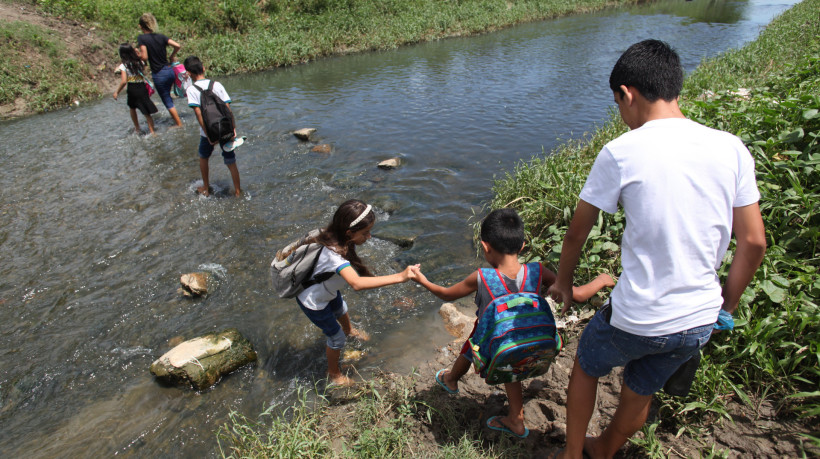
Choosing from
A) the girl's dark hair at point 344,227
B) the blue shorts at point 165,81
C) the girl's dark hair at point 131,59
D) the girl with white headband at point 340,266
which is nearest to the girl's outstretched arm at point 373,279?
the girl with white headband at point 340,266

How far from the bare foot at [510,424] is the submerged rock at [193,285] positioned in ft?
12.1

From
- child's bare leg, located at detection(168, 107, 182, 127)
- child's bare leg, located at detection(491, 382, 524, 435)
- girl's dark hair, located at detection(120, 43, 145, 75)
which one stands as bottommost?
child's bare leg, located at detection(491, 382, 524, 435)

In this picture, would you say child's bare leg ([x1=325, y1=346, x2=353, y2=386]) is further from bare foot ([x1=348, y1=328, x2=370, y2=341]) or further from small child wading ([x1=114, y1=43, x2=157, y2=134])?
small child wading ([x1=114, y1=43, x2=157, y2=134])

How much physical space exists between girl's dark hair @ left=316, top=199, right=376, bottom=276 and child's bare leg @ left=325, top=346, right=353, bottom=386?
0.96 metres

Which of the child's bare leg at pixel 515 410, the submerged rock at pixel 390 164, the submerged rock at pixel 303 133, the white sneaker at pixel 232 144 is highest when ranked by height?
the white sneaker at pixel 232 144

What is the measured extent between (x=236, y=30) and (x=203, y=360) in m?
22.0

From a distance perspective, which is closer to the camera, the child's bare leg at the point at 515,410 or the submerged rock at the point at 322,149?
the child's bare leg at the point at 515,410

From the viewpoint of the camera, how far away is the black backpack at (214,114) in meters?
6.09

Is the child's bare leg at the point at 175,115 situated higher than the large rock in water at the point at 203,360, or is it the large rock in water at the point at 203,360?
the child's bare leg at the point at 175,115

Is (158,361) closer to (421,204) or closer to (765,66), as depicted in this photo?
(421,204)

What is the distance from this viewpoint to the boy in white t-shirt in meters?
1.74

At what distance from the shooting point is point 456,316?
14.6 feet

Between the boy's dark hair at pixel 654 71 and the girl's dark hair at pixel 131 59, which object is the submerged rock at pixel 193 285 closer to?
the boy's dark hair at pixel 654 71

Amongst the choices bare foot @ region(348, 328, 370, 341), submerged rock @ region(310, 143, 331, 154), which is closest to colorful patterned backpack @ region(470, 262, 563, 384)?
bare foot @ region(348, 328, 370, 341)
